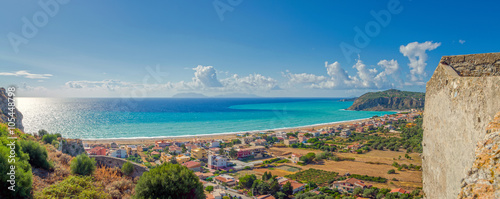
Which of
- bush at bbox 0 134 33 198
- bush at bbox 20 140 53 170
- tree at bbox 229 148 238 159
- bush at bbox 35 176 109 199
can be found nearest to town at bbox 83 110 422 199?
tree at bbox 229 148 238 159

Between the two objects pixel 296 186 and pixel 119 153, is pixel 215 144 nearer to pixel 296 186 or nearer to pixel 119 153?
pixel 119 153

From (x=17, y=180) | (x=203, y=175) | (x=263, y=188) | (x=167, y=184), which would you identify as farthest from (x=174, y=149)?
(x=17, y=180)

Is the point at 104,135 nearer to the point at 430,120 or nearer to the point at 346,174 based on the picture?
the point at 346,174

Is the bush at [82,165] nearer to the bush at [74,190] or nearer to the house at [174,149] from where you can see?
the bush at [74,190]

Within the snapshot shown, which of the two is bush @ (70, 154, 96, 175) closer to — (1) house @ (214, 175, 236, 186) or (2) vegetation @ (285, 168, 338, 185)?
(1) house @ (214, 175, 236, 186)

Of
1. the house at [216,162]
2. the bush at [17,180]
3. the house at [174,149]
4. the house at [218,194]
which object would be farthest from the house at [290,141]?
the bush at [17,180]
